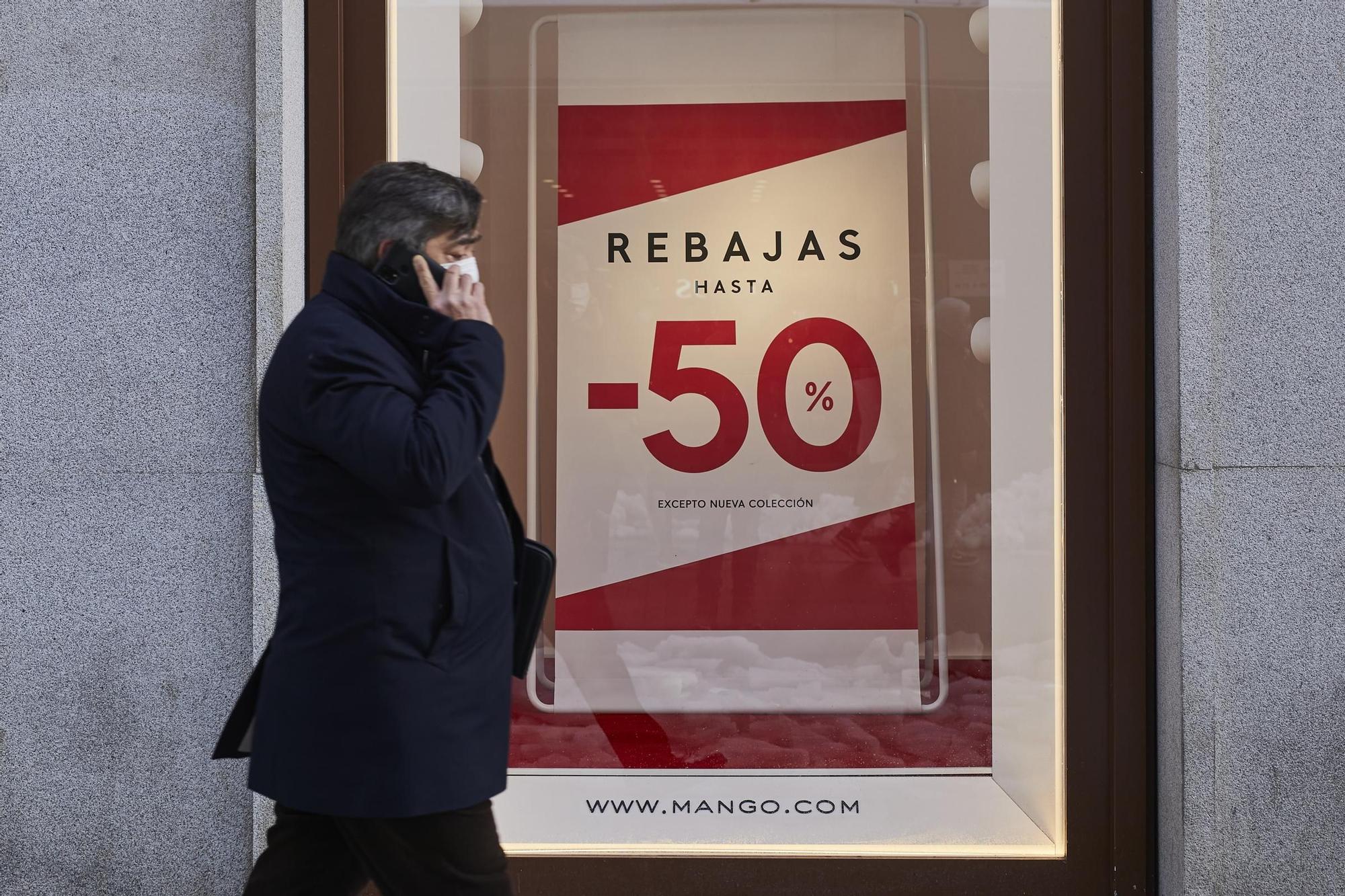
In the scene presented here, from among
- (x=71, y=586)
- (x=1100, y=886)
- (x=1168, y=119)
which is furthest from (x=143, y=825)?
(x=1168, y=119)

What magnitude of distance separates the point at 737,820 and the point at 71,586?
2126 mm

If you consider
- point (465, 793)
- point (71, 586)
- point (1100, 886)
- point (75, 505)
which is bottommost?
point (1100, 886)

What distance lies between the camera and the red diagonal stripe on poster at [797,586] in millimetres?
3717

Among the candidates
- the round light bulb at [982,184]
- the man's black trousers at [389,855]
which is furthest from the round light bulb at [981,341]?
the man's black trousers at [389,855]

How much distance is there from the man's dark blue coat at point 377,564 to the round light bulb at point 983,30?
2202mm

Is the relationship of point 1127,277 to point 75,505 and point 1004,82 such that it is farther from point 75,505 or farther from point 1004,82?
point 75,505

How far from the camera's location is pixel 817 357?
3.71 meters

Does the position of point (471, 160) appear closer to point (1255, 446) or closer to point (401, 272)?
point (401, 272)

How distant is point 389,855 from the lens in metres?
2.16

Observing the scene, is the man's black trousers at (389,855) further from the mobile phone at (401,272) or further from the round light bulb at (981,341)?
the round light bulb at (981,341)

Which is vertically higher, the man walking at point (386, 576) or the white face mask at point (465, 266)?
the white face mask at point (465, 266)

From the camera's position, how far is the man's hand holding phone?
2.24 meters

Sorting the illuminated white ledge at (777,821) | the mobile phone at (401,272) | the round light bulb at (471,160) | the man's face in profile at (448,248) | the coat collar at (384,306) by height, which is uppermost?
the round light bulb at (471,160)

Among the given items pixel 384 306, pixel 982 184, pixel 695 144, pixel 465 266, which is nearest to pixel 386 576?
pixel 384 306
